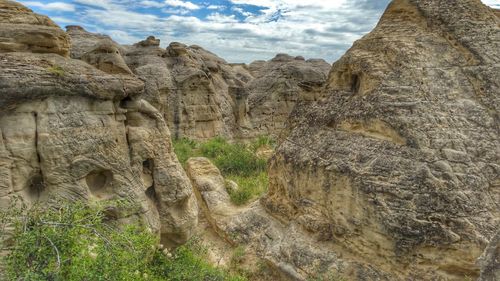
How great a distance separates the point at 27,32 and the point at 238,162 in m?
10.6

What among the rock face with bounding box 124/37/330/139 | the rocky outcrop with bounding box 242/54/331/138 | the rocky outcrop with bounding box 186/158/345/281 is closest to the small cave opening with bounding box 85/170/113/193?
the rocky outcrop with bounding box 186/158/345/281

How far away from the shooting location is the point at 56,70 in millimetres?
5426

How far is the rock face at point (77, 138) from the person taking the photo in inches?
203

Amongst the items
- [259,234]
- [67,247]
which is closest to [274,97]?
[259,234]

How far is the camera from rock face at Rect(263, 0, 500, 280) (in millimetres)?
6527

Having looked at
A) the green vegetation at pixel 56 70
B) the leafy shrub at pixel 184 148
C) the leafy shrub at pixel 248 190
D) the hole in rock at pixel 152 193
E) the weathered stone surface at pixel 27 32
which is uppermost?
the weathered stone surface at pixel 27 32

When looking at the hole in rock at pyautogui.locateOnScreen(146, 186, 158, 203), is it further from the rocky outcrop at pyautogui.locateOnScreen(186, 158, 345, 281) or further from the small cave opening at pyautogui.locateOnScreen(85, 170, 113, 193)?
the rocky outcrop at pyautogui.locateOnScreen(186, 158, 345, 281)

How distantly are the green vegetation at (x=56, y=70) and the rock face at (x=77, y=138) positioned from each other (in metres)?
0.01

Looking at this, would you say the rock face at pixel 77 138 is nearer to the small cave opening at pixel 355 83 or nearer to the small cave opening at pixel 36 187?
the small cave opening at pixel 36 187

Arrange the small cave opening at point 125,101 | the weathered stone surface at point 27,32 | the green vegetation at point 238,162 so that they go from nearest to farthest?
the weathered stone surface at point 27,32 → the small cave opening at point 125,101 → the green vegetation at point 238,162

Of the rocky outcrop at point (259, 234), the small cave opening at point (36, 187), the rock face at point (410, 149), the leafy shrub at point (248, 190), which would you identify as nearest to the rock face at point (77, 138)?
the small cave opening at point (36, 187)

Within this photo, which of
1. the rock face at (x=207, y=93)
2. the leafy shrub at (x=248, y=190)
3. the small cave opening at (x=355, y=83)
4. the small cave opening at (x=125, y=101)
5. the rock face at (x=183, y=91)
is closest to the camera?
the small cave opening at (x=125, y=101)

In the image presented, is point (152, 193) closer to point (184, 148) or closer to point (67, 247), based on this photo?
point (67, 247)

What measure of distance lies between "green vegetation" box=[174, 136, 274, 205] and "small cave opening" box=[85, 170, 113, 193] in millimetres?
5609
